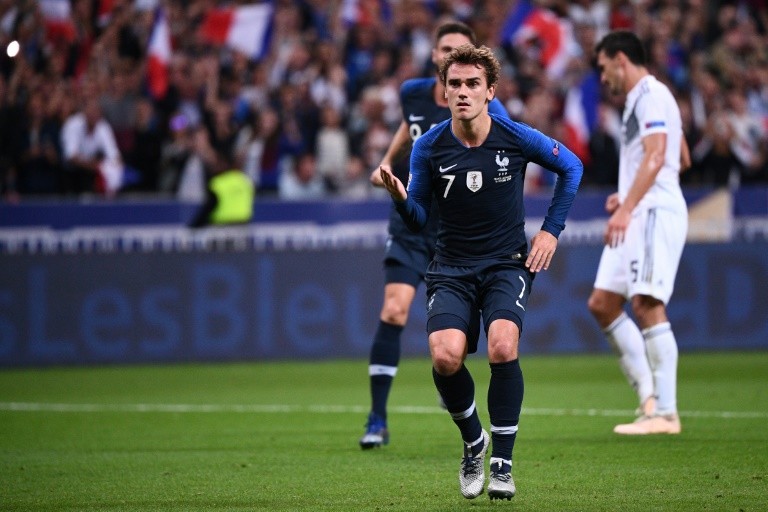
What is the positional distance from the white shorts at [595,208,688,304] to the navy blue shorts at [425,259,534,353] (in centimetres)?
246

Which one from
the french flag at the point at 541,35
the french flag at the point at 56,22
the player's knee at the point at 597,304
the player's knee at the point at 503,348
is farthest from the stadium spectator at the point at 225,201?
the player's knee at the point at 503,348

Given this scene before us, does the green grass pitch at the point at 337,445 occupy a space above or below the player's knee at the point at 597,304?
below

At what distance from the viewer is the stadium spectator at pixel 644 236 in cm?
909

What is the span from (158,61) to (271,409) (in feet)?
26.5

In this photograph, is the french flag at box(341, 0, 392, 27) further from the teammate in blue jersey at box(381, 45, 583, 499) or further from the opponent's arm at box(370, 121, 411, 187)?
the teammate in blue jersey at box(381, 45, 583, 499)

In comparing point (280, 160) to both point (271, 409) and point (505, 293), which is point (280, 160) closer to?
point (271, 409)

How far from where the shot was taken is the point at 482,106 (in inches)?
267

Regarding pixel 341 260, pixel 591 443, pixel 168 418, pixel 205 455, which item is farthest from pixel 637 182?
pixel 341 260

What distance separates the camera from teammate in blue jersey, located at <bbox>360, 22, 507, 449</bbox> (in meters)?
9.12

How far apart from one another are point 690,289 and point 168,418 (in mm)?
7390

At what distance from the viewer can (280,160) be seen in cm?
1788

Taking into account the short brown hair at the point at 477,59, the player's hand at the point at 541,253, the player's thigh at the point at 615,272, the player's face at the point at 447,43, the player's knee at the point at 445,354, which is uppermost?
the player's face at the point at 447,43

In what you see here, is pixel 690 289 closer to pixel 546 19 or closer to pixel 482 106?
pixel 546 19

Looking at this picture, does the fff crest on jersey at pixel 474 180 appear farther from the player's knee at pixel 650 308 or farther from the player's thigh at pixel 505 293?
the player's knee at pixel 650 308
